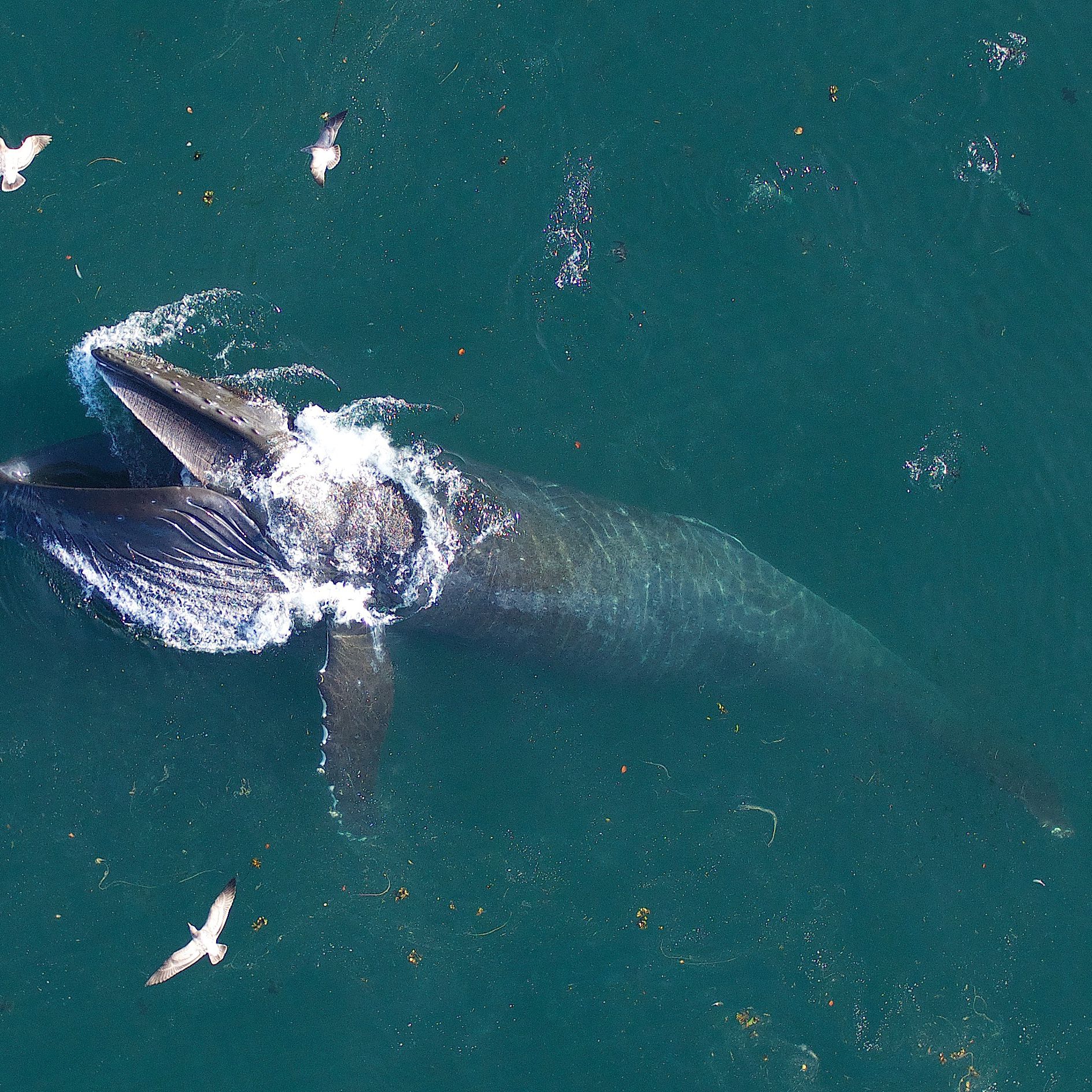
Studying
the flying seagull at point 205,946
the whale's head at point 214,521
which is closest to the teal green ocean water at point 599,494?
the flying seagull at point 205,946

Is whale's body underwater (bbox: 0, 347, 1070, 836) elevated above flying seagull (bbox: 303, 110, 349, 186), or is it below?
below

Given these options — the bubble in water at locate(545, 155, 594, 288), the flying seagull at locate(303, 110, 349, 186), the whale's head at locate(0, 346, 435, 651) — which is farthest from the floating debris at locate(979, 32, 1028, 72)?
the whale's head at locate(0, 346, 435, 651)

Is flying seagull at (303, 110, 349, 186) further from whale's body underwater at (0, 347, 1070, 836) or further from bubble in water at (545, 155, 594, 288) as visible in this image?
whale's body underwater at (0, 347, 1070, 836)

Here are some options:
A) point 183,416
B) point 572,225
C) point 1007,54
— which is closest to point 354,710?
point 183,416

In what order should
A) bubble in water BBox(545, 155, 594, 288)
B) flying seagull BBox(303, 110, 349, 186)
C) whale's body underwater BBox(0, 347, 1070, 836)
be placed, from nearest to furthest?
whale's body underwater BBox(0, 347, 1070, 836) → flying seagull BBox(303, 110, 349, 186) → bubble in water BBox(545, 155, 594, 288)

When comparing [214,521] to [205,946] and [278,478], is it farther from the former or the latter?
[205,946]

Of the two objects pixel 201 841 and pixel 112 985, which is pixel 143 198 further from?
pixel 112 985
